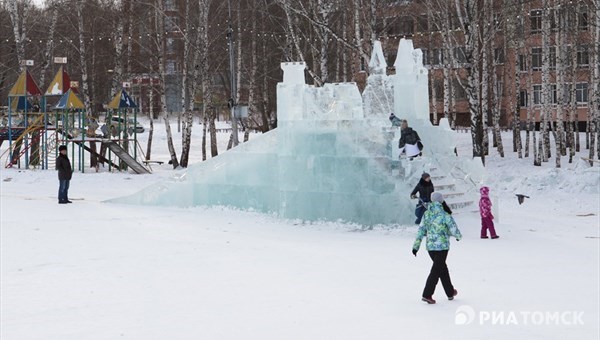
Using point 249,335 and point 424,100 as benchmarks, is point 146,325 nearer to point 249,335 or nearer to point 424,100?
point 249,335

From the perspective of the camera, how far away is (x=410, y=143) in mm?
20688

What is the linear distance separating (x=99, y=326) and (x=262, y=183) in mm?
13195

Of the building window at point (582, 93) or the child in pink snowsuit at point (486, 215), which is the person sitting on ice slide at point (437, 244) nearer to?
the child in pink snowsuit at point (486, 215)

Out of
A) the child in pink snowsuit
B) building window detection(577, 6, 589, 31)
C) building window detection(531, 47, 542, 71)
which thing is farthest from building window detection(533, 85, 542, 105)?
the child in pink snowsuit

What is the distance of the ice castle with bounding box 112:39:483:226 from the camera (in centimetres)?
2100

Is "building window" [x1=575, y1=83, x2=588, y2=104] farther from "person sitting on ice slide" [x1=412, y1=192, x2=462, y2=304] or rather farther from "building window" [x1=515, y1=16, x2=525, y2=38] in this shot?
"person sitting on ice slide" [x1=412, y1=192, x2=462, y2=304]

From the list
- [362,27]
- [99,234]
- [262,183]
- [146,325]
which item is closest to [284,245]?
[99,234]

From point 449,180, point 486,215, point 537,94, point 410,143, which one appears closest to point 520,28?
point 449,180

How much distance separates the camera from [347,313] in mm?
11297

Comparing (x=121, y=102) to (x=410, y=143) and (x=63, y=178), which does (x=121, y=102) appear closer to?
(x=63, y=178)

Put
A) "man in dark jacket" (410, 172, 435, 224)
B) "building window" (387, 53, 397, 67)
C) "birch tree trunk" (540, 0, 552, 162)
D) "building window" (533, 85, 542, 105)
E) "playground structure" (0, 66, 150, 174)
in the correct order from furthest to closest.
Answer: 1. "building window" (533, 85, 542, 105)
2. "building window" (387, 53, 397, 67)
3. "playground structure" (0, 66, 150, 174)
4. "birch tree trunk" (540, 0, 552, 162)
5. "man in dark jacket" (410, 172, 435, 224)

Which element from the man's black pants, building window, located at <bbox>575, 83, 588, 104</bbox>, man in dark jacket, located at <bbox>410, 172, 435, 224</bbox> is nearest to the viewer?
the man's black pants

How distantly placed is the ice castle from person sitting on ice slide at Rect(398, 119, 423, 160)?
166mm

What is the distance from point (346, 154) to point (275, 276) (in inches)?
317
